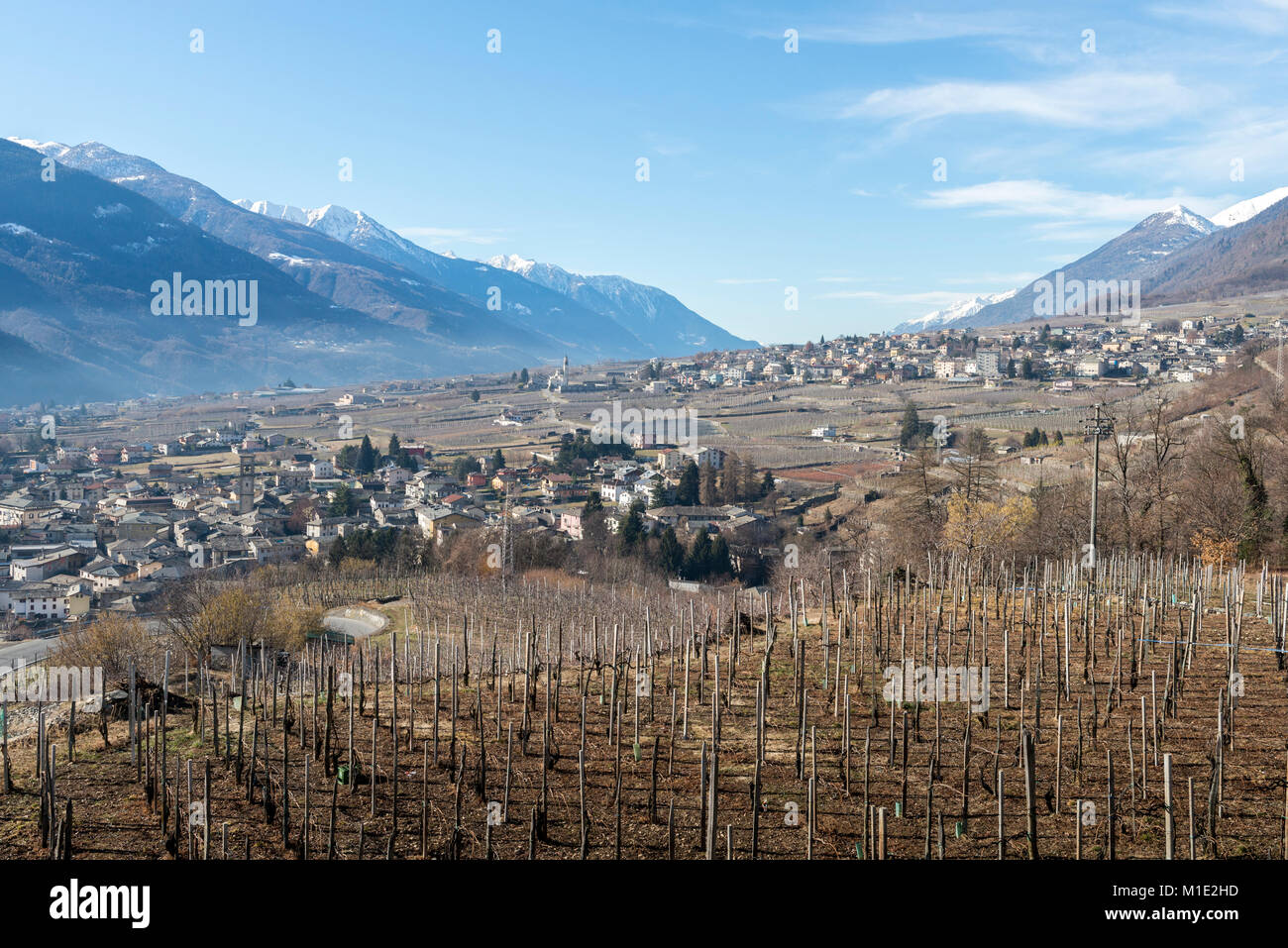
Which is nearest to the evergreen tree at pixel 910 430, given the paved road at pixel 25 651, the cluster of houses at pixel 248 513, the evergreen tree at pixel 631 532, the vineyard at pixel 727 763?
the cluster of houses at pixel 248 513

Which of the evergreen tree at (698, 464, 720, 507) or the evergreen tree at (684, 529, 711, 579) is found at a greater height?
the evergreen tree at (698, 464, 720, 507)

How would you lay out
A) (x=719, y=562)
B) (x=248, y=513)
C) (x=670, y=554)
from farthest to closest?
(x=248, y=513), (x=670, y=554), (x=719, y=562)

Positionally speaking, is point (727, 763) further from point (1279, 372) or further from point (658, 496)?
point (1279, 372)

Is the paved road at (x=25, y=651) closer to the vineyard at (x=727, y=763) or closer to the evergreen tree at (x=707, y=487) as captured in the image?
the vineyard at (x=727, y=763)

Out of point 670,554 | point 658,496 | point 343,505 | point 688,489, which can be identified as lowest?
point 670,554

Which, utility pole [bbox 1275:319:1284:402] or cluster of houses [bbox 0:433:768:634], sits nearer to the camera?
utility pole [bbox 1275:319:1284:402]

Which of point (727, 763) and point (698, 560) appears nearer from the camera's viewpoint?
point (727, 763)

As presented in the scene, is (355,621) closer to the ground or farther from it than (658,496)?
closer to the ground

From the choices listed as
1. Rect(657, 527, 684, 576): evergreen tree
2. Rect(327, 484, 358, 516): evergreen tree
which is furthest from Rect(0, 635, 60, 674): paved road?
Rect(657, 527, 684, 576): evergreen tree

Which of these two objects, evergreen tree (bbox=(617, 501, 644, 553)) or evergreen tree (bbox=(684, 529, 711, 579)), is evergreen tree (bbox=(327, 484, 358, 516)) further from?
evergreen tree (bbox=(684, 529, 711, 579))

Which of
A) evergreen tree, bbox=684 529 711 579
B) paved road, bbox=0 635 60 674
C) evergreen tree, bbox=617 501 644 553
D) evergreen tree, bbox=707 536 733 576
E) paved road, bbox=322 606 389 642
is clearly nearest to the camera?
paved road, bbox=322 606 389 642

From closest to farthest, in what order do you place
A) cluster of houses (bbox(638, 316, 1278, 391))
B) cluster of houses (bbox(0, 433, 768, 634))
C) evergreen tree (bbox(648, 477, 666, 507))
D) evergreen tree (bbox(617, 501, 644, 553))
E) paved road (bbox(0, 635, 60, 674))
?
paved road (bbox(0, 635, 60, 674)) → evergreen tree (bbox(617, 501, 644, 553)) → cluster of houses (bbox(0, 433, 768, 634)) → evergreen tree (bbox(648, 477, 666, 507)) → cluster of houses (bbox(638, 316, 1278, 391))

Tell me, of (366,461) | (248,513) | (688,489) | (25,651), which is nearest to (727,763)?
(25,651)
